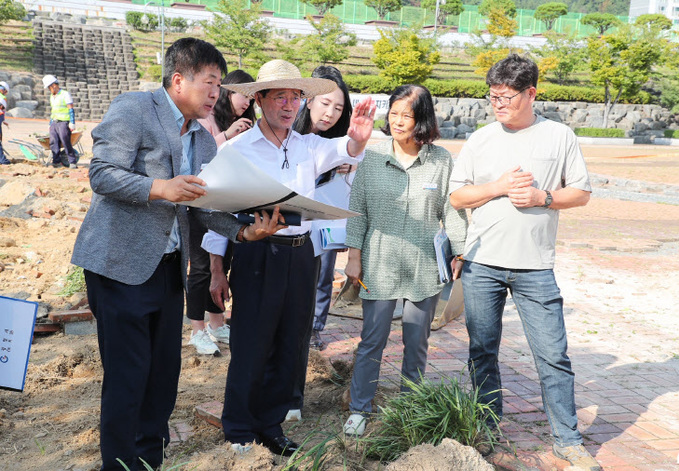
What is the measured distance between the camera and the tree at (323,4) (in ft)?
186

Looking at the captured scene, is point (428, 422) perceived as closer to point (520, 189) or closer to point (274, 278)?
point (274, 278)

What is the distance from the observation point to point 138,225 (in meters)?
2.72

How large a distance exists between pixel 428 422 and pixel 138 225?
1.55 meters

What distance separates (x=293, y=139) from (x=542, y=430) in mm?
2082

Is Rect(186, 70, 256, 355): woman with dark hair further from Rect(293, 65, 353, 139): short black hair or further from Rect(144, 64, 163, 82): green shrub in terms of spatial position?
Rect(144, 64, 163, 82): green shrub

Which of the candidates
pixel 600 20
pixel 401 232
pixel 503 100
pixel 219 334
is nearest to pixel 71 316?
pixel 219 334

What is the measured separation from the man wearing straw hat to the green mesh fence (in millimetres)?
55173

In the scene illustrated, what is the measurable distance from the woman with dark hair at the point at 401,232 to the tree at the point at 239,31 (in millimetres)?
35070

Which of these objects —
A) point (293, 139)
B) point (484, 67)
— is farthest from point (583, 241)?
point (484, 67)

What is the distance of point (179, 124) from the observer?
2816mm

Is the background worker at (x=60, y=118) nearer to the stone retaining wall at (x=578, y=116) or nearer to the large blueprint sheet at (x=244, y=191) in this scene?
the large blueprint sheet at (x=244, y=191)

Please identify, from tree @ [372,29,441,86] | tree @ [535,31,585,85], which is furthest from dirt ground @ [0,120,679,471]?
tree @ [535,31,585,85]

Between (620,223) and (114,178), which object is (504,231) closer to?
(114,178)

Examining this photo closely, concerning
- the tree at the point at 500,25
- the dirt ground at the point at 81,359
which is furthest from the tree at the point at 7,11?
the tree at the point at 500,25
